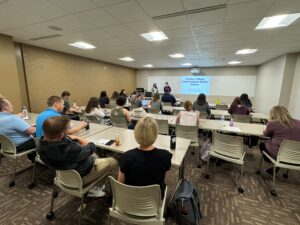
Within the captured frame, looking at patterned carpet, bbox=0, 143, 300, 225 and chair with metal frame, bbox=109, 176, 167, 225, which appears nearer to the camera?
chair with metal frame, bbox=109, 176, 167, 225

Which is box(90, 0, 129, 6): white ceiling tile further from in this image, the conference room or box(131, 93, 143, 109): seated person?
box(131, 93, 143, 109): seated person

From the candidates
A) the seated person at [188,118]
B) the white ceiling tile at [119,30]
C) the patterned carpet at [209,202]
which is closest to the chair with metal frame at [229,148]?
the patterned carpet at [209,202]

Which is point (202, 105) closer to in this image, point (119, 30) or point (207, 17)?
point (207, 17)

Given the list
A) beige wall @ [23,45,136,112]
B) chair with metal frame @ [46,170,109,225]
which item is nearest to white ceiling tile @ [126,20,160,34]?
chair with metal frame @ [46,170,109,225]

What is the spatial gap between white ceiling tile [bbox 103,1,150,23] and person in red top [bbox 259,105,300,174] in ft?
8.87

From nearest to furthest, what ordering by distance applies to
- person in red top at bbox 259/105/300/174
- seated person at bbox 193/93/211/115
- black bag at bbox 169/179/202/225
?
black bag at bbox 169/179/202/225 → person in red top at bbox 259/105/300/174 → seated person at bbox 193/93/211/115

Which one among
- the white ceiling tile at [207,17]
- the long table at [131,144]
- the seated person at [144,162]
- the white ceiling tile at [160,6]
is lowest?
the long table at [131,144]

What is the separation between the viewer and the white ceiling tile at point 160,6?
7.12ft

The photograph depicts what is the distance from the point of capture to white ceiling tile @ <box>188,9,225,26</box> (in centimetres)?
251

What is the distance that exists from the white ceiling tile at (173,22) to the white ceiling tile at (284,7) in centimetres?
135

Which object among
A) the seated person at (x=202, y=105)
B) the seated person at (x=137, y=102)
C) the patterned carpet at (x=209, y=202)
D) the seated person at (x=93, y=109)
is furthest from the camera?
the seated person at (x=137, y=102)

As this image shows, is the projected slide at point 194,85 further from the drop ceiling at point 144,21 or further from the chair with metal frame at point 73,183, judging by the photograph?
the chair with metal frame at point 73,183

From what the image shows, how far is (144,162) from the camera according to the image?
1169mm

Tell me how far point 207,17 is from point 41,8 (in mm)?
2844
